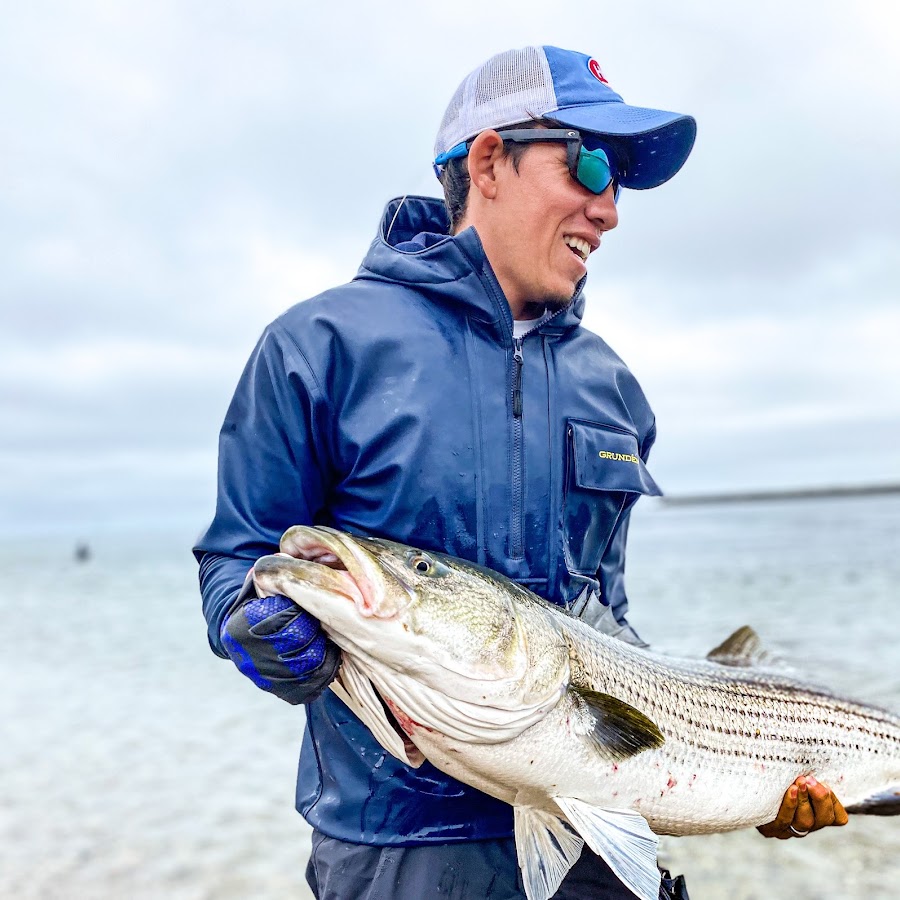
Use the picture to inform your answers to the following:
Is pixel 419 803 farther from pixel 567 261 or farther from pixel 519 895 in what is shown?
pixel 567 261

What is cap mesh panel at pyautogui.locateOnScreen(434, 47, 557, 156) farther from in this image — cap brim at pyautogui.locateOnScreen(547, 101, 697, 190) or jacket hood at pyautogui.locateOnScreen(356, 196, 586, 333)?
jacket hood at pyautogui.locateOnScreen(356, 196, 586, 333)

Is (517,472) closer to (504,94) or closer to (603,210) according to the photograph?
(603,210)

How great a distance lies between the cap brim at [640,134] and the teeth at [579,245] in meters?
0.36

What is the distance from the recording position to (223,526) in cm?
257

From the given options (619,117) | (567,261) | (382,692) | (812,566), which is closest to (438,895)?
(382,692)

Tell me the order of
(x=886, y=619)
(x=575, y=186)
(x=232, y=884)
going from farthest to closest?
1. (x=886, y=619)
2. (x=232, y=884)
3. (x=575, y=186)

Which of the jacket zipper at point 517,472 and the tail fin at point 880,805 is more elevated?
the jacket zipper at point 517,472

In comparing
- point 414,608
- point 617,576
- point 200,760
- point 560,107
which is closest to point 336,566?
point 414,608

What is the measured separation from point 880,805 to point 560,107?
297 centimetres

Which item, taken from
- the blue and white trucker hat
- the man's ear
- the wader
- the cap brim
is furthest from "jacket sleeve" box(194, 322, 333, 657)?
the cap brim

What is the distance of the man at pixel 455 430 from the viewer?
256 cm

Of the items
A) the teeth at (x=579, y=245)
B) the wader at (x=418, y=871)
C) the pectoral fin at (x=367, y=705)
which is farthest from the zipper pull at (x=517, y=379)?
the wader at (x=418, y=871)

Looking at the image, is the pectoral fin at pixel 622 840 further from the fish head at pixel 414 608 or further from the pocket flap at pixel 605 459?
the pocket flap at pixel 605 459

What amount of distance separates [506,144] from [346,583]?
1.67 m
